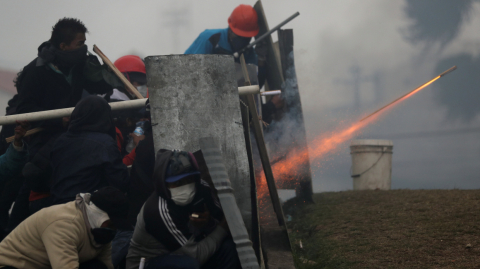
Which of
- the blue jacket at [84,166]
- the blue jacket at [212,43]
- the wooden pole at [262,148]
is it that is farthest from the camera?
the blue jacket at [212,43]

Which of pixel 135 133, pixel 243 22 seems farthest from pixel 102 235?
Answer: pixel 243 22

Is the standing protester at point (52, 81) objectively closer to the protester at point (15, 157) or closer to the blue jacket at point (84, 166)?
the protester at point (15, 157)

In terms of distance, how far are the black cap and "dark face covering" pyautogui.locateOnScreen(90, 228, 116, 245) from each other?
7cm

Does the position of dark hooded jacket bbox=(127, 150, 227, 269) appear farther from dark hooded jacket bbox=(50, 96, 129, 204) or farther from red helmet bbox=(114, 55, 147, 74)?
red helmet bbox=(114, 55, 147, 74)

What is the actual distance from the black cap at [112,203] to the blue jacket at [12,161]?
5.05 feet

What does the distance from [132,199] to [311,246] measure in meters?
2.76

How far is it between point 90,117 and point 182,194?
1.27 meters

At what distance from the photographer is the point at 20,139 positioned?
3.86 metres

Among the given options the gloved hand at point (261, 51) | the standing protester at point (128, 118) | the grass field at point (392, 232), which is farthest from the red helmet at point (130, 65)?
the grass field at point (392, 232)

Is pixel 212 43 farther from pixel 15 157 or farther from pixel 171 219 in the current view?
pixel 171 219

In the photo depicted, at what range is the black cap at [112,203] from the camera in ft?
9.02

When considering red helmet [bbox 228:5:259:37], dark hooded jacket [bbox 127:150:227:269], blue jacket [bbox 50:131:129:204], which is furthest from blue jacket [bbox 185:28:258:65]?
dark hooded jacket [bbox 127:150:227:269]

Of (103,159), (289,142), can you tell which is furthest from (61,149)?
(289,142)

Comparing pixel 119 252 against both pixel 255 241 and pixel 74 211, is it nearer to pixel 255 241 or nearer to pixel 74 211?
pixel 74 211
